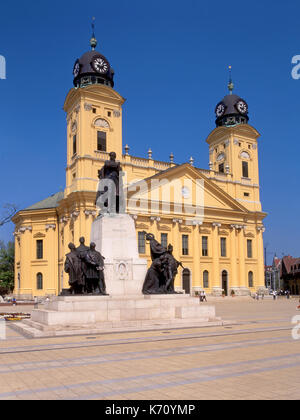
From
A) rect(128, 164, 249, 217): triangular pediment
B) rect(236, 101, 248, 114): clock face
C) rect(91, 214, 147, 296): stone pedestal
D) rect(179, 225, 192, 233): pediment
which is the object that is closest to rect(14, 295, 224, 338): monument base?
rect(91, 214, 147, 296): stone pedestal

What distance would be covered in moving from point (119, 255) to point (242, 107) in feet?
168

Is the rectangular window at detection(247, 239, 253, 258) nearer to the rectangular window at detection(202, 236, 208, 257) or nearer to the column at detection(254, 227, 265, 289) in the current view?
the column at detection(254, 227, 265, 289)

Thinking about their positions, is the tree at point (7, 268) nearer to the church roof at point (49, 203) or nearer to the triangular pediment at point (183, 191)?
the church roof at point (49, 203)

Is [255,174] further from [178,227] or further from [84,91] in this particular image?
[84,91]

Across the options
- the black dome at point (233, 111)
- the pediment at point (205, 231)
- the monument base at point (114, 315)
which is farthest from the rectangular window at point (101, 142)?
the monument base at point (114, 315)

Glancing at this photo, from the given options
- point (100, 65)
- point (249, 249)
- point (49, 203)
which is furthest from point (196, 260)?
point (100, 65)

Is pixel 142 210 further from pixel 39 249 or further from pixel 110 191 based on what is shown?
pixel 110 191

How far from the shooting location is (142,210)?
5016 centimetres

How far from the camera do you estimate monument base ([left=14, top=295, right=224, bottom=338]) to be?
47.4ft
